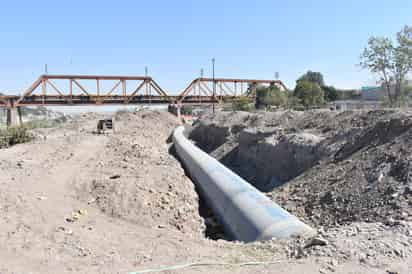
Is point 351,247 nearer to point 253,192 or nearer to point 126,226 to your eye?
point 253,192

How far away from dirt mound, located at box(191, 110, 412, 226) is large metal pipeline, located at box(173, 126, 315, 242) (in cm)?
156

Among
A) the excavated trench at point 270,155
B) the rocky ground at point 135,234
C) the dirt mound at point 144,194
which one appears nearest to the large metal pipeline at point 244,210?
the rocky ground at point 135,234

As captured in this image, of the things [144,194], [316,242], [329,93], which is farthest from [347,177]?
[329,93]

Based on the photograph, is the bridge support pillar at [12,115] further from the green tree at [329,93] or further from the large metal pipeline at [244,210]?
the green tree at [329,93]

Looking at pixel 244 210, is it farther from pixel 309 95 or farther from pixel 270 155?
pixel 309 95

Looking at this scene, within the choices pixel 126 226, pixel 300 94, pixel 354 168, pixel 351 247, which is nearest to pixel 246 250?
pixel 351 247

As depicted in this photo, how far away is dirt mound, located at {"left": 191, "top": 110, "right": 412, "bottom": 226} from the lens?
801 cm

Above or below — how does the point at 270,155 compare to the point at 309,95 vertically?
below

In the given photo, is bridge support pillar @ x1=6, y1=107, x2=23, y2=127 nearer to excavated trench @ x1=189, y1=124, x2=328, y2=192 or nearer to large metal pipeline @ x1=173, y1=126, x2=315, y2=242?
excavated trench @ x1=189, y1=124, x2=328, y2=192

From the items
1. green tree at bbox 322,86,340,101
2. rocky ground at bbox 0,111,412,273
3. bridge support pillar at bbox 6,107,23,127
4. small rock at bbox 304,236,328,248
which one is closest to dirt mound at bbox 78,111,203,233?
rocky ground at bbox 0,111,412,273

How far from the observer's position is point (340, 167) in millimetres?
10344

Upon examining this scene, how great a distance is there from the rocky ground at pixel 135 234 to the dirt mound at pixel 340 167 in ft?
1.86

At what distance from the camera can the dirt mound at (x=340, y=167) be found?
8.01 metres

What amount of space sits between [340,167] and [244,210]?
395 cm
